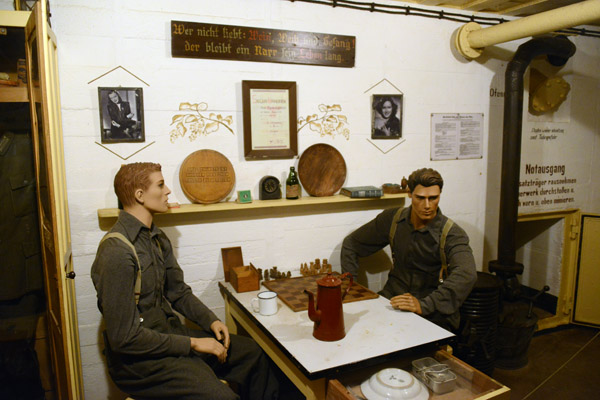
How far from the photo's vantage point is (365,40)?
324cm

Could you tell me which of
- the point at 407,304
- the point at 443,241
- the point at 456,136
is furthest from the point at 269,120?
the point at 456,136

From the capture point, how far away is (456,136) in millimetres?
3688

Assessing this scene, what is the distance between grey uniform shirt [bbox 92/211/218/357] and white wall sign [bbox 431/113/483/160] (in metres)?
2.32

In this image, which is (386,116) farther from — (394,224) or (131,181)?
(131,181)

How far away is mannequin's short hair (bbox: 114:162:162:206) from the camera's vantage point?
2.18 meters

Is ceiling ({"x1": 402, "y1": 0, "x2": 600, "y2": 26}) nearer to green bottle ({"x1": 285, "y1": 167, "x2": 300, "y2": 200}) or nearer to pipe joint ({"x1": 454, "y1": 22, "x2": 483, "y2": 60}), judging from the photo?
pipe joint ({"x1": 454, "y1": 22, "x2": 483, "y2": 60})

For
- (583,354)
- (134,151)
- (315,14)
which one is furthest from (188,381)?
(583,354)

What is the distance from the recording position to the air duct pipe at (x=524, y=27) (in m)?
2.77

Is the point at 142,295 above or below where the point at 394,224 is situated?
below

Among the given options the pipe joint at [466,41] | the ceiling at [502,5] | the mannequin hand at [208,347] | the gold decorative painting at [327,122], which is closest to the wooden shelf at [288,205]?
the gold decorative painting at [327,122]

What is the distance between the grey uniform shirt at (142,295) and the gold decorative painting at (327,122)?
1.34m

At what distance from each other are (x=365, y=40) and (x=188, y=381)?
8.48 feet

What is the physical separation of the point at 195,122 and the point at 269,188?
0.66 m

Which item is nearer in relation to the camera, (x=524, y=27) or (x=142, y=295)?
(x=142, y=295)
